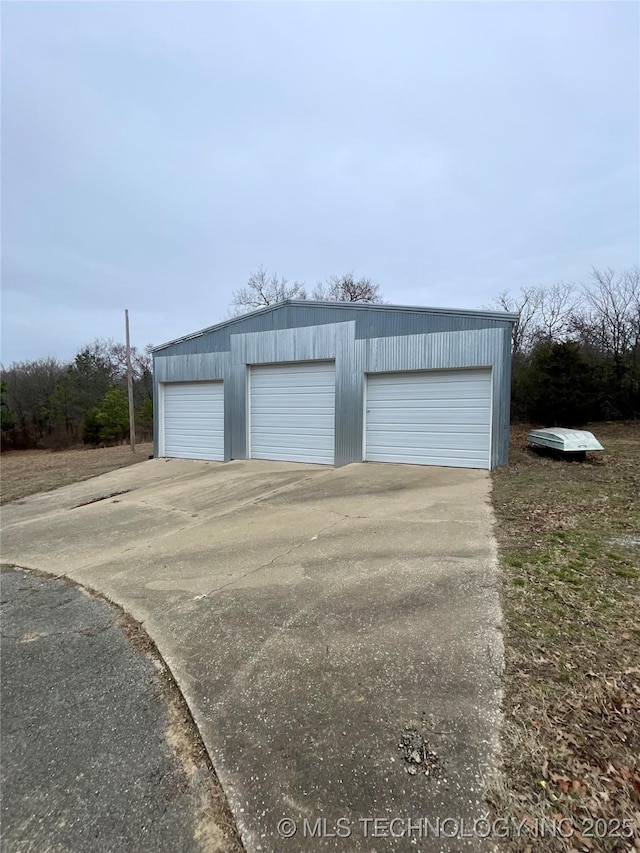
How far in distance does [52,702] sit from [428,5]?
11398 mm

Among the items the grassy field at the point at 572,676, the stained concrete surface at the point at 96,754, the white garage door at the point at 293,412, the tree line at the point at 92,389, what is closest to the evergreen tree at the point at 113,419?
the tree line at the point at 92,389

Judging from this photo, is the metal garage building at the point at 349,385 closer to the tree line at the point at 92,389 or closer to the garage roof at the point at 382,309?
the garage roof at the point at 382,309

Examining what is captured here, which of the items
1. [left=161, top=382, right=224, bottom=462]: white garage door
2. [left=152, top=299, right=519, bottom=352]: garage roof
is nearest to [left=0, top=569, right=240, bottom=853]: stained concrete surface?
[left=152, top=299, right=519, bottom=352]: garage roof

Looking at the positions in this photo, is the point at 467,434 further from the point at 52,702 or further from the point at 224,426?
the point at 52,702

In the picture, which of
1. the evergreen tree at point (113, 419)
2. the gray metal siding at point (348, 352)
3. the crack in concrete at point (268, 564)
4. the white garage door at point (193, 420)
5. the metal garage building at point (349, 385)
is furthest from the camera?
the evergreen tree at point (113, 419)

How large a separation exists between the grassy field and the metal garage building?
4220 millimetres

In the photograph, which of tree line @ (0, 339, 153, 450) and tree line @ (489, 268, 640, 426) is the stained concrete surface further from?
tree line @ (0, 339, 153, 450)

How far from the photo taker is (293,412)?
1085 centimetres

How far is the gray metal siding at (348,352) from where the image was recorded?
8.75 meters

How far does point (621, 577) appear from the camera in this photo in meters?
3.39

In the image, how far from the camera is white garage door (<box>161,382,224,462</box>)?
12.1 m

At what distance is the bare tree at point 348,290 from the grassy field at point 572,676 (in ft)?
82.7

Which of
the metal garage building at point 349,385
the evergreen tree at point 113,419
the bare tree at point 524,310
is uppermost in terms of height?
the bare tree at point 524,310

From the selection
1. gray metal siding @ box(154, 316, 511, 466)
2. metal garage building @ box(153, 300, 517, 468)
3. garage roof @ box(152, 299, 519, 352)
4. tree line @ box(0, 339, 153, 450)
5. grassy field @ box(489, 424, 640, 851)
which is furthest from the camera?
tree line @ box(0, 339, 153, 450)
